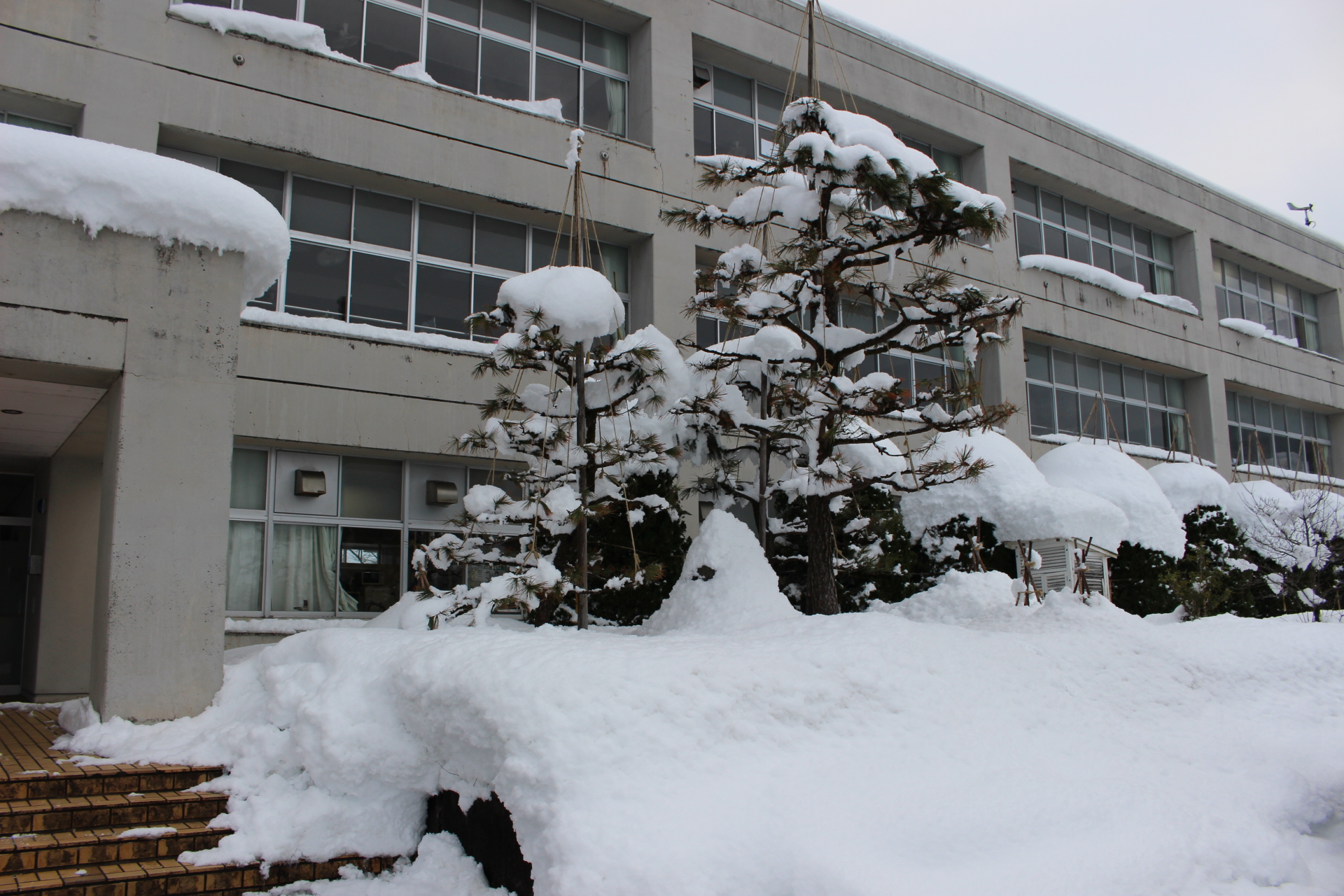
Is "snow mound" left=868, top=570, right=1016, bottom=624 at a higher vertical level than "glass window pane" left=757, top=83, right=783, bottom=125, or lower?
lower

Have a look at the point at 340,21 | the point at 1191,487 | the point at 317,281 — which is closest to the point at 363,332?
the point at 317,281

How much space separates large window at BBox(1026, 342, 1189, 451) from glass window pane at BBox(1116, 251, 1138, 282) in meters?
2.17

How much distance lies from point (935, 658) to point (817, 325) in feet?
12.5

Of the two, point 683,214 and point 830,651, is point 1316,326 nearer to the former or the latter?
point 683,214

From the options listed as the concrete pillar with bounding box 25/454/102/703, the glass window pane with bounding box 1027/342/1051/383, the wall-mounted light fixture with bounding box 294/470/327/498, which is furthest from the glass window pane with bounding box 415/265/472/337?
the glass window pane with bounding box 1027/342/1051/383

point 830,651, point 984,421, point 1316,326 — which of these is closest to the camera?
point 830,651

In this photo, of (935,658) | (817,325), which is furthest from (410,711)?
(817,325)

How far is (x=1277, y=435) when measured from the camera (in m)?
24.8

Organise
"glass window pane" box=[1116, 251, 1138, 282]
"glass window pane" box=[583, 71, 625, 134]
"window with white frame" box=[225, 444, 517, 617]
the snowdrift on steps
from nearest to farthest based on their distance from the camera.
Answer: the snowdrift on steps < "window with white frame" box=[225, 444, 517, 617] < "glass window pane" box=[583, 71, 625, 134] < "glass window pane" box=[1116, 251, 1138, 282]

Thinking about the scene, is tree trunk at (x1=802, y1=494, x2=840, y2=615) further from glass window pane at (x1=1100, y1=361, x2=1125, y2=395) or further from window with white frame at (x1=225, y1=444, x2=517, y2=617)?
glass window pane at (x1=1100, y1=361, x2=1125, y2=395)

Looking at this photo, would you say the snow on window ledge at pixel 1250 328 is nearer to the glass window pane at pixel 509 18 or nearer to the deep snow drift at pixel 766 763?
the glass window pane at pixel 509 18

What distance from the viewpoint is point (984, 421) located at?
8.53 m

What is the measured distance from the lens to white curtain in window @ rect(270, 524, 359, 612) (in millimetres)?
11125

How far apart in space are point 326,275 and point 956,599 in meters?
8.58
